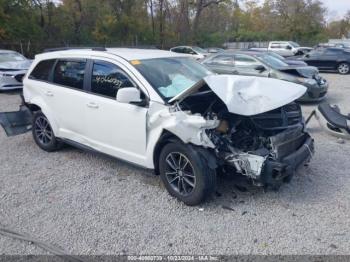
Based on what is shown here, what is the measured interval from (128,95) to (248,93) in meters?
1.34

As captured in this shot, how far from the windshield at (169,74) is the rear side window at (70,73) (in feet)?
3.16

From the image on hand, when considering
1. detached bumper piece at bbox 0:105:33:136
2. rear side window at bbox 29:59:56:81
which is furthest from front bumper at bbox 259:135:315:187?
detached bumper piece at bbox 0:105:33:136

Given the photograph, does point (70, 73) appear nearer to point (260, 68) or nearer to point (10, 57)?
point (260, 68)

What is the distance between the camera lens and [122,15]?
29.7 metres

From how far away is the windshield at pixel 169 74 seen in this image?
378 centimetres

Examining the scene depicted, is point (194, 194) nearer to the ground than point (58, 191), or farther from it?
farther from it

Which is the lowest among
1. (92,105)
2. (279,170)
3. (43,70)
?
(279,170)

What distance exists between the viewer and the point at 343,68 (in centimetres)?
1591

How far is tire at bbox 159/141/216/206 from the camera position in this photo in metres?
3.33

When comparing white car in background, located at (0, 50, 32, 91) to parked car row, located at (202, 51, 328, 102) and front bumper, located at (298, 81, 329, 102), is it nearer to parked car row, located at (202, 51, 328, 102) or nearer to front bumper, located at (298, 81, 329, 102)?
parked car row, located at (202, 51, 328, 102)

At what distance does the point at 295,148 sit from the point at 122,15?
2890 cm

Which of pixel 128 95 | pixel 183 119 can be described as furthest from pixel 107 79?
pixel 183 119

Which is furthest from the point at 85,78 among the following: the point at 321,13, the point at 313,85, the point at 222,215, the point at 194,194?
the point at 321,13

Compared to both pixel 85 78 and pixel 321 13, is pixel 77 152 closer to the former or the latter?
pixel 85 78
